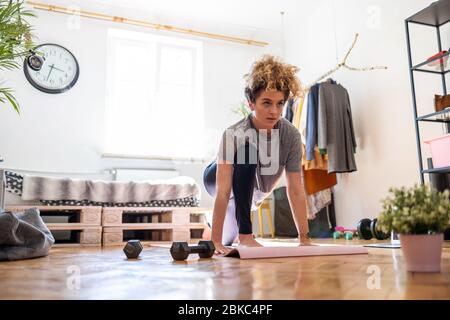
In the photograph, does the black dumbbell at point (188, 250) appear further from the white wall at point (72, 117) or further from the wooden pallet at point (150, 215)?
the white wall at point (72, 117)

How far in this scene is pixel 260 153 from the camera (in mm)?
1880

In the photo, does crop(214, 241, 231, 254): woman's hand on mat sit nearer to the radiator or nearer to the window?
the radiator

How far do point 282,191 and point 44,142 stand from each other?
2.38 metres

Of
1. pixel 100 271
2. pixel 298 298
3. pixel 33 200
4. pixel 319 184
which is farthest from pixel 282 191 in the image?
pixel 298 298

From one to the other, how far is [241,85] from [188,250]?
3.65m

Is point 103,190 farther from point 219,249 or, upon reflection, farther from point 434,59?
point 434,59

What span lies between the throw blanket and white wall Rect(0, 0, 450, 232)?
0.99 m

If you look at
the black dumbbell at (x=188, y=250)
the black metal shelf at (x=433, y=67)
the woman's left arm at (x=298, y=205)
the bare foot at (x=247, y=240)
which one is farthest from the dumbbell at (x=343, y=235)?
the black dumbbell at (x=188, y=250)

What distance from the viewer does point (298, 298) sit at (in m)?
0.68

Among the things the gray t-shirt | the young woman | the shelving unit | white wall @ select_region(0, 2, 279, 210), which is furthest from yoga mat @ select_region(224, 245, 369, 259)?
white wall @ select_region(0, 2, 279, 210)

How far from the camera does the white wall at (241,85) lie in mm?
3227

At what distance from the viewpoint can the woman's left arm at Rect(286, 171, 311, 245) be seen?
1.83m

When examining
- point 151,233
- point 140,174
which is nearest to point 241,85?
point 140,174

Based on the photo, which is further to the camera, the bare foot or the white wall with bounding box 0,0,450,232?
the white wall with bounding box 0,0,450,232
